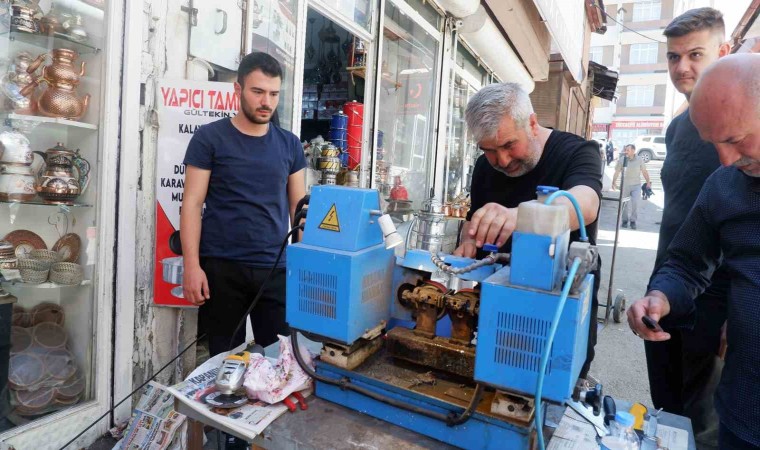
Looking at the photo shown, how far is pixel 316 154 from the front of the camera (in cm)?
351

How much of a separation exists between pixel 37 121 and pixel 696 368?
2.98 metres

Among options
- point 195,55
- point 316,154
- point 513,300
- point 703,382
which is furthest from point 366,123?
point 513,300

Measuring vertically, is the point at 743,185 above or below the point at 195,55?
below

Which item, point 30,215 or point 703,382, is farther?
point 30,215

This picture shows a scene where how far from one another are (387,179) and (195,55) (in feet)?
8.45

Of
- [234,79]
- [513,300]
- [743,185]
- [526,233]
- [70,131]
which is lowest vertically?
[513,300]

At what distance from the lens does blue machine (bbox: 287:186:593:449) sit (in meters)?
0.91

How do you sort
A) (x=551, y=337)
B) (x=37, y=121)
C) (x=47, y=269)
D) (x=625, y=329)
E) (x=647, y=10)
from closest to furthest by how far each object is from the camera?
(x=551, y=337) < (x=37, y=121) < (x=47, y=269) < (x=625, y=329) < (x=647, y=10)

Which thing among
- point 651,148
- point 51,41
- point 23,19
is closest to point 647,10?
point 651,148

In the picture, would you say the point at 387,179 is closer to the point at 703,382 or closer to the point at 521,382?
the point at 703,382

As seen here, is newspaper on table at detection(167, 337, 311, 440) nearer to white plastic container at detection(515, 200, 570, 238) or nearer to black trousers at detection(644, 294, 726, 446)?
white plastic container at detection(515, 200, 570, 238)

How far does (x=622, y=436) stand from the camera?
3.72 feet

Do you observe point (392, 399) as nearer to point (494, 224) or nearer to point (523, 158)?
point (494, 224)

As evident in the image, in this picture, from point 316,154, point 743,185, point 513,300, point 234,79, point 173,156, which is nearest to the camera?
point 513,300
